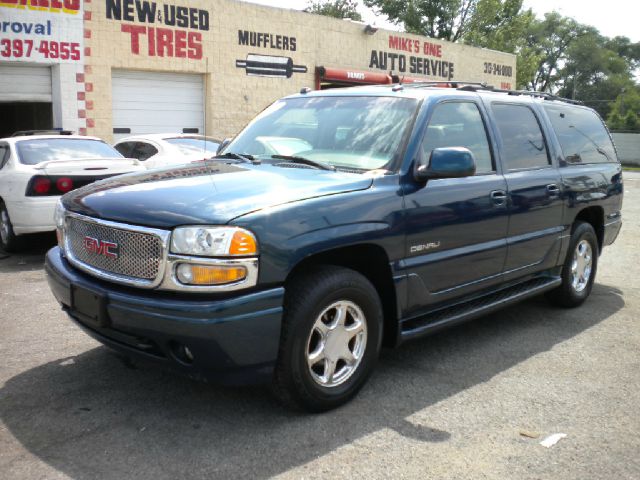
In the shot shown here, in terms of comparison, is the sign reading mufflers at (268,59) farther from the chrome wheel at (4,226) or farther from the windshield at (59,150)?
the chrome wheel at (4,226)

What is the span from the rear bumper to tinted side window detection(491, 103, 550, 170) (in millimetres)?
5237

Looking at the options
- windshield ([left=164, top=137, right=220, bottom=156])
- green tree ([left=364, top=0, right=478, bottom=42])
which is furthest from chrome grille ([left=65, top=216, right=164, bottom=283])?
green tree ([left=364, top=0, right=478, bottom=42])

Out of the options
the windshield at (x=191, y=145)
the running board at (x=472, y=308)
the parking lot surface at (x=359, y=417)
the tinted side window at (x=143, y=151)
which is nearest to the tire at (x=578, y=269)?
the running board at (x=472, y=308)

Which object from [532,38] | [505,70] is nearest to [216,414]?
[505,70]

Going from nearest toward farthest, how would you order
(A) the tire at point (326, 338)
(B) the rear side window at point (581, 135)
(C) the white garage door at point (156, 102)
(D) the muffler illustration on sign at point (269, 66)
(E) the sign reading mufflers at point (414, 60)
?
(A) the tire at point (326, 338)
(B) the rear side window at point (581, 135)
(C) the white garage door at point (156, 102)
(D) the muffler illustration on sign at point (269, 66)
(E) the sign reading mufflers at point (414, 60)

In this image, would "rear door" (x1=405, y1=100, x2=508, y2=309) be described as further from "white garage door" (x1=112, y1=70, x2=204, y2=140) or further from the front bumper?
"white garage door" (x1=112, y1=70, x2=204, y2=140)

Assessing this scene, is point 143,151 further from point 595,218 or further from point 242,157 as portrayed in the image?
point 595,218

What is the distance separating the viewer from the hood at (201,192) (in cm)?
332

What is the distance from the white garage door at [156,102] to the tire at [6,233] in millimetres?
7150

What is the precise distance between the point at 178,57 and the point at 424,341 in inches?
504

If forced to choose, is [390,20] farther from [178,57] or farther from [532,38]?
[532,38]

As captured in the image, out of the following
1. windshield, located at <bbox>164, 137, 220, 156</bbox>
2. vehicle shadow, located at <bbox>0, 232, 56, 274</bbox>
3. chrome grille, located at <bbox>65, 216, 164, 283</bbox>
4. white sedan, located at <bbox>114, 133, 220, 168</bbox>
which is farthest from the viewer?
windshield, located at <bbox>164, 137, 220, 156</bbox>

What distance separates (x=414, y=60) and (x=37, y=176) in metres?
17.6

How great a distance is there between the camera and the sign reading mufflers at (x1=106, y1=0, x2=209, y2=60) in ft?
49.1
